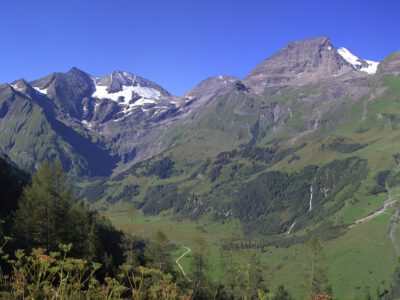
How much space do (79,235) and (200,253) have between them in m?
38.5

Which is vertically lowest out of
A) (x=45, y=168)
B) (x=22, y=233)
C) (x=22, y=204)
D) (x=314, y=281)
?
(x=314, y=281)

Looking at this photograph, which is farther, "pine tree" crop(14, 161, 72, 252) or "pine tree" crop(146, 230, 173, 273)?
"pine tree" crop(146, 230, 173, 273)

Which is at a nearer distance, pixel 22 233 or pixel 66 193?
pixel 22 233

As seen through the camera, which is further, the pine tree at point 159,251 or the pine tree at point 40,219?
the pine tree at point 159,251

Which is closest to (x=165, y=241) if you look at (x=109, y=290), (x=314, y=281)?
(x=314, y=281)

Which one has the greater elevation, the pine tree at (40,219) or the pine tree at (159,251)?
the pine tree at (40,219)

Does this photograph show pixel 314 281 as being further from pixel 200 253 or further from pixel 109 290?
pixel 109 290

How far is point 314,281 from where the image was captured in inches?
3915

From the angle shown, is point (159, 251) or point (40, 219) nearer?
point (40, 219)

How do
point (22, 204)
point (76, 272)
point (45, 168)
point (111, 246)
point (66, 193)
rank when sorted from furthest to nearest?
point (111, 246)
point (66, 193)
point (45, 168)
point (22, 204)
point (76, 272)

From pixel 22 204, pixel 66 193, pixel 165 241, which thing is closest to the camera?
pixel 22 204

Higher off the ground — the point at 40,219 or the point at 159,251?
the point at 40,219

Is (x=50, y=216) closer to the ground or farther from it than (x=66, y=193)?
closer to the ground

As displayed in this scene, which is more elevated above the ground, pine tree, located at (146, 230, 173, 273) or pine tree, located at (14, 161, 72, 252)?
pine tree, located at (14, 161, 72, 252)
